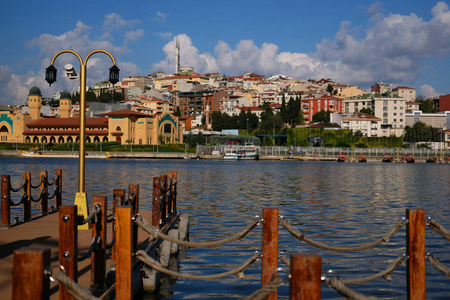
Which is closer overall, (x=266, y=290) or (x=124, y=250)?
(x=266, y=290)

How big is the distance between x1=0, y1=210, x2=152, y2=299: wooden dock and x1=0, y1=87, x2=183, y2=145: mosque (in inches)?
3970

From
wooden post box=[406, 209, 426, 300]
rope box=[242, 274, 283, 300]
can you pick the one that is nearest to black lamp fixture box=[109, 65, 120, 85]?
wooden post box=[406, 209, 426, 300]

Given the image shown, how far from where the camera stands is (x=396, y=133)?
433ft

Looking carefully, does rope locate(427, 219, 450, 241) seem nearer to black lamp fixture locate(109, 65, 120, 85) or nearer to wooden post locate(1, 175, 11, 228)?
black lamp fixture locate(109, 65, 120, 85)

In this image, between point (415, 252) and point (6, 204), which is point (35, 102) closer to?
point (6, 204)

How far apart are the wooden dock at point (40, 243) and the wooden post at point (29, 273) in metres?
2.56

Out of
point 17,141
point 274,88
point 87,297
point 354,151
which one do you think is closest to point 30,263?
point 87,297

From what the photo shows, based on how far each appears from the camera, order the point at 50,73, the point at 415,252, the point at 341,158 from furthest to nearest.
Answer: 1. the point at 341,158
2. the point at 50,73
3. the point at 415,252

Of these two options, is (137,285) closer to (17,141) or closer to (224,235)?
(224,235)

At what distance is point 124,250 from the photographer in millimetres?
6359

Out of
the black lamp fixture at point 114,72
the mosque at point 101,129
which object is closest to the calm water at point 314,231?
the black lamp fixture at point 114,72

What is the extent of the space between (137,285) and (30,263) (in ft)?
16.4

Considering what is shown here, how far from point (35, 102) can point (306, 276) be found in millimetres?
135570

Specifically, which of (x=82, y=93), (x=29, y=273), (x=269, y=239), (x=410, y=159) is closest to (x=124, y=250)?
(x=269, y=239)
